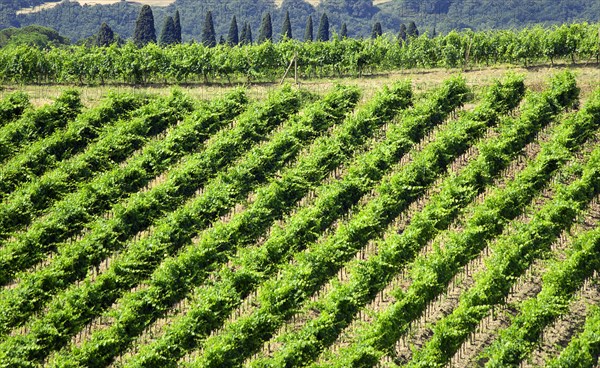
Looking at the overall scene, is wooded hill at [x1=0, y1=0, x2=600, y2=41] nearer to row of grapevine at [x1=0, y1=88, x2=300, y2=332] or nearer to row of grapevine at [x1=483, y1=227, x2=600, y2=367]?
row of grapevine at [x1=0, y1=88, x2=300, y2=332]

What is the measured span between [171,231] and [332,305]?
6573 millimetres

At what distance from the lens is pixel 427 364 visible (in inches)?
948

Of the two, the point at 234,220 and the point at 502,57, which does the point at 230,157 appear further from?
the point at 502,57

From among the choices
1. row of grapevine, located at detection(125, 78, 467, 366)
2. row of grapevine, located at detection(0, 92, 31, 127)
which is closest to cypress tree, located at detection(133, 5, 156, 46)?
row of grapevine, located at detection(0, 92, 31, 127)

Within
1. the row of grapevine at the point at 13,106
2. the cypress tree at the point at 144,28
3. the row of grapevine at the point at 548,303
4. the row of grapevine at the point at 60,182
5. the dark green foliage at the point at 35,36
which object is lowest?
the dark green foliage at the point at 35,36

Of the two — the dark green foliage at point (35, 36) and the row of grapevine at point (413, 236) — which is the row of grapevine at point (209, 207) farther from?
the dark green foliage at point (35, 36)

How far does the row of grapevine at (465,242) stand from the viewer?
2478cm

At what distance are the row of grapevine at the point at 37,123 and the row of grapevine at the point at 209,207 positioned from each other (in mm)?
7740

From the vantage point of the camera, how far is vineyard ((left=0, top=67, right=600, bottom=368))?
2519 centimetres

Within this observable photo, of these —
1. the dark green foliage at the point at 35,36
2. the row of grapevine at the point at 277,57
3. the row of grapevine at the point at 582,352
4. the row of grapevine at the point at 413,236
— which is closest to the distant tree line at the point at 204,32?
the dark green foliage at the point at 35,36

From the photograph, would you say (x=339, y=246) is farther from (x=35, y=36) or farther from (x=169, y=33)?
(x=35, y=36)

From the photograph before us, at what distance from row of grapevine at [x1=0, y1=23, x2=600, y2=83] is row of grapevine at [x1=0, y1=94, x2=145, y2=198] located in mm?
4996

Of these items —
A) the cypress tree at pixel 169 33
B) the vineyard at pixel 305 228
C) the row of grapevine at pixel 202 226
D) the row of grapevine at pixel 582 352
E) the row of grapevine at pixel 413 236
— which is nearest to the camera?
the row of grapevine at pixel 582 352

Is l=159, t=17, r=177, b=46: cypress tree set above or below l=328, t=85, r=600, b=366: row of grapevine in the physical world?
below
